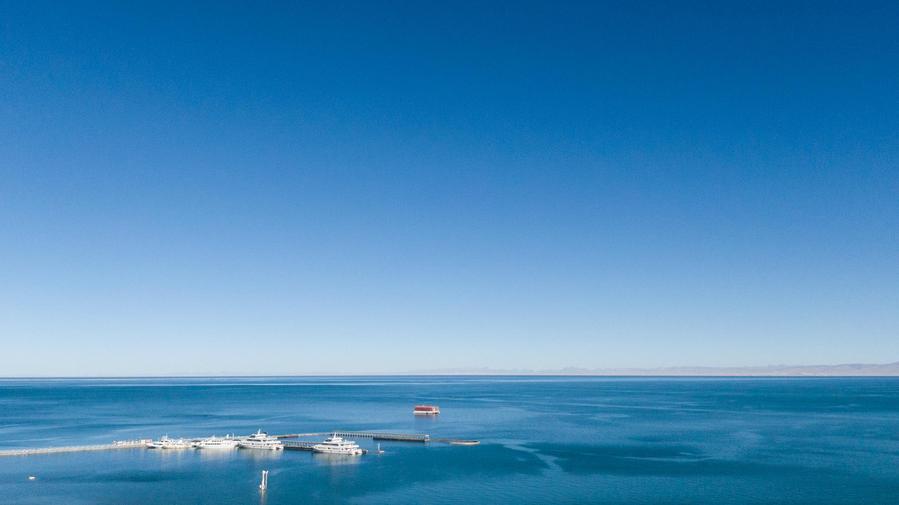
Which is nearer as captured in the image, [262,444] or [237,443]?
[262,444]

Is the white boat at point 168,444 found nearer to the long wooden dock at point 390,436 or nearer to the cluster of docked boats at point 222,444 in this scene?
the cluster of docked boats at point 222,444

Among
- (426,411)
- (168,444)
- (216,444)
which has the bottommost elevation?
(426,411)

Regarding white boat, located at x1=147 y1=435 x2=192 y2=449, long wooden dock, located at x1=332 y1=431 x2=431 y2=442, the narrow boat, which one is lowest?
the narrow boat

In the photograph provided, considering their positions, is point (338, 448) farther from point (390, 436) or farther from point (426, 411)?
point (426, 411)

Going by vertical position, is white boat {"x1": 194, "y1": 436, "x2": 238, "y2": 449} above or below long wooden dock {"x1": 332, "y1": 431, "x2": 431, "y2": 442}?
above

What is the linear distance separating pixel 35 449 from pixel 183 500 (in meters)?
38.3

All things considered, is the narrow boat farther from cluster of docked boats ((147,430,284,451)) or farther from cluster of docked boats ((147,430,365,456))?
cluster of docked boats ((147,430,284,451))

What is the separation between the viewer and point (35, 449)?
8175 cm

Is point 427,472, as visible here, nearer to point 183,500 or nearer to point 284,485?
point 284,485

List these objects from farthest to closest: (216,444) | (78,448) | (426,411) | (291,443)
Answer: (426,411), (291,443), (216,444), (78,448)

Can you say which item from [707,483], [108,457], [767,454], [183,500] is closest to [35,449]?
[108,457]

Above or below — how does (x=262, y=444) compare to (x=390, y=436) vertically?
above

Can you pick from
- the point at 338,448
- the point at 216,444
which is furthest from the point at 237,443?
the point at 338,448

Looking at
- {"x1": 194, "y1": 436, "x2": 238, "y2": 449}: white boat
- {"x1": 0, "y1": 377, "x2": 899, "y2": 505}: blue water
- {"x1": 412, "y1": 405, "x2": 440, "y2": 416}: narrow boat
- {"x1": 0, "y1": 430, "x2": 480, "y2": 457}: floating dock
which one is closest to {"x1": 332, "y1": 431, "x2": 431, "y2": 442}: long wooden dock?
{"x1": 0, "y1": 430, "x2": 480, "y2": 457}: floating dock
